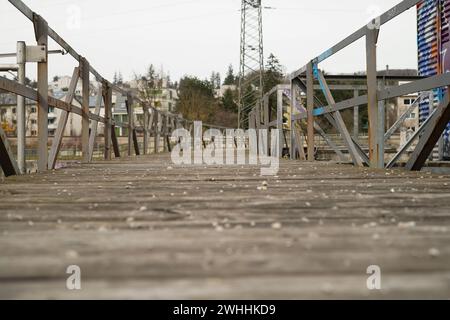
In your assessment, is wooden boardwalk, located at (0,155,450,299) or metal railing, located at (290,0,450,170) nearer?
wooden boardwalk, located at (0,155,450,299)

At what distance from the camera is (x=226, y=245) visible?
106cm

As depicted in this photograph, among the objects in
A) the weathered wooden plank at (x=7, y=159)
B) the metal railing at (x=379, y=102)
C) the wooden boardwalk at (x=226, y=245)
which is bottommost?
the wooden boardwalk at (x=226, y=245)

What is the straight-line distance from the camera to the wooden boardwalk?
0.80 m

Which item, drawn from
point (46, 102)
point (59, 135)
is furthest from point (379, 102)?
point (59, 135)

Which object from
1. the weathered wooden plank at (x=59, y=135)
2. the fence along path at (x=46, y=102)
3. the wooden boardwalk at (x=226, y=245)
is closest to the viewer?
the wooden boardwalk at (x=226, y=245)

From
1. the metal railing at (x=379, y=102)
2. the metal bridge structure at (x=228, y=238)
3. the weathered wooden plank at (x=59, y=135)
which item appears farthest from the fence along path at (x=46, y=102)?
the metal railing at (x=379, y=102)

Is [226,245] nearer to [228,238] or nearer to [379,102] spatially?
[228,238]

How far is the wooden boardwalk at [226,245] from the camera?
0.80 metres

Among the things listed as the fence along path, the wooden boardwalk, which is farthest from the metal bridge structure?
the fence along path

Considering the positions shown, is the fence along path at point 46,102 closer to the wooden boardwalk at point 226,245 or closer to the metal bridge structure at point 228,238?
the metal bridge structure at point 228,238

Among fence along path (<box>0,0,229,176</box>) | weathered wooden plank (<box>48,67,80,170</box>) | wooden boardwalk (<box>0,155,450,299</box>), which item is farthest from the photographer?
weathered wooden plank (<box>48,67,80,170</box>)

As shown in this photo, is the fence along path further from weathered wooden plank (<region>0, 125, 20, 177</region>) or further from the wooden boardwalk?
the wooden boardwalk
